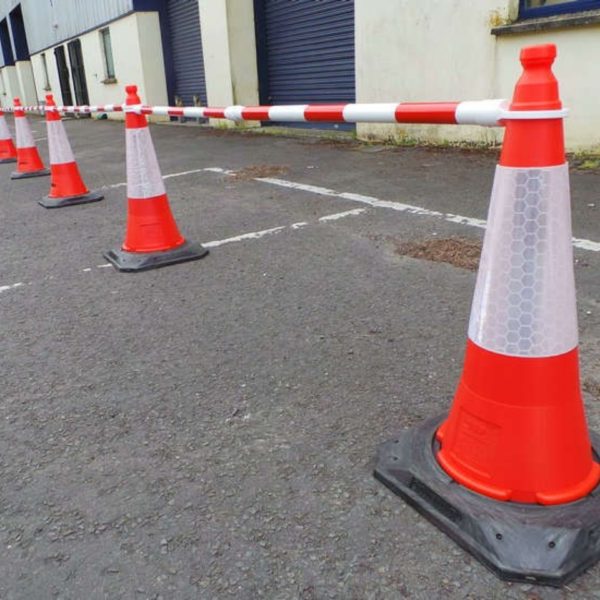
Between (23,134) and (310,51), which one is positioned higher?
(310,51)

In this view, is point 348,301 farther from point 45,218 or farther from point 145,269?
point 45,218

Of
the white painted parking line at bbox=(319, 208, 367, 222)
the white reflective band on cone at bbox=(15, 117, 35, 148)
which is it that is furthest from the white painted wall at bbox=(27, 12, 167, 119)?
the white painted parking line at bbox=(319, 208, 367, 222)

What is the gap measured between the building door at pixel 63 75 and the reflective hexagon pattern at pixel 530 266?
2611cm

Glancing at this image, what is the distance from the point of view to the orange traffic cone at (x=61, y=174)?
6.50 m

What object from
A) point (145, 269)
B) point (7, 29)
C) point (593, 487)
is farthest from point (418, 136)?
point (7, 29)

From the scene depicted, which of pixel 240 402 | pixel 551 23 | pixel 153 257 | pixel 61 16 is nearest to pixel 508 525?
pixel 240 402

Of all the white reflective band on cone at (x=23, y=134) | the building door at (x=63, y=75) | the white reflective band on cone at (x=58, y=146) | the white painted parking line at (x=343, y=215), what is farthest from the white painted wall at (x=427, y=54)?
the building door at (x=63, y=75)

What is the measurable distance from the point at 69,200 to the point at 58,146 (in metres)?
0.58

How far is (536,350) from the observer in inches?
67.6

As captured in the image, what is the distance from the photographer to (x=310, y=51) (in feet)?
38.5

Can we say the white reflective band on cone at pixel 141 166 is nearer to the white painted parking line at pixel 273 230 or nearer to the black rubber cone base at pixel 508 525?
the white painted parking line at pixel 273 230

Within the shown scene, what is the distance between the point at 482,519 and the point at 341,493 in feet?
1.46

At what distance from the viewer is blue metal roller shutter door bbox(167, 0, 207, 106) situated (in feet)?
51.4

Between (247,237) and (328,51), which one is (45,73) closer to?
(328,51)
